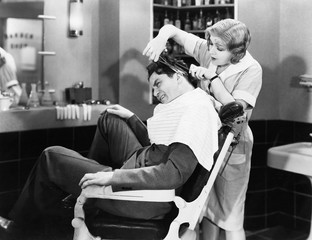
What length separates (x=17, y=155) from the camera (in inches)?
138

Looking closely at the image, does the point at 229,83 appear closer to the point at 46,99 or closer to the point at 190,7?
the point at 46,99

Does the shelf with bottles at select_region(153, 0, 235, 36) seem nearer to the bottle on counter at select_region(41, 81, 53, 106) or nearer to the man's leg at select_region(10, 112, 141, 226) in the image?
the bottle on counter at select_region(41, 81, 53, 106)

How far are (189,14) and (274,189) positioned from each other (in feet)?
6.07

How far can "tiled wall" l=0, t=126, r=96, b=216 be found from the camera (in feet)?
11.3

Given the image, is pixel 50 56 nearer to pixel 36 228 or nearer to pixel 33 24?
pixel 33 24

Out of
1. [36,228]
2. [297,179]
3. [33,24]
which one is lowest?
[36,228]

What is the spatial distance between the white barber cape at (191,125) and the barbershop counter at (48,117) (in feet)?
3.79

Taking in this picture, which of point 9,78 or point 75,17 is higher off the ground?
point 75,17

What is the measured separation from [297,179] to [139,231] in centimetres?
226

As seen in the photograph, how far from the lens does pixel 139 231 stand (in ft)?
7.22

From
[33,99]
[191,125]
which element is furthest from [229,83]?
[33,99]

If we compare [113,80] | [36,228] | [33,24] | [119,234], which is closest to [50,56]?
[33,24]

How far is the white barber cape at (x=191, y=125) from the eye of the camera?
219 cm

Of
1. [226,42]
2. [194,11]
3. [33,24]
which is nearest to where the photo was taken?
[226,42]
